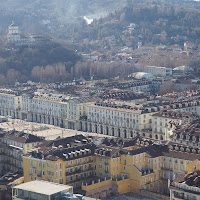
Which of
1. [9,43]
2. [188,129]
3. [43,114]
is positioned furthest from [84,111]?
[9,43]

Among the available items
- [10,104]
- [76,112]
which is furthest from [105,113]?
[10,104]

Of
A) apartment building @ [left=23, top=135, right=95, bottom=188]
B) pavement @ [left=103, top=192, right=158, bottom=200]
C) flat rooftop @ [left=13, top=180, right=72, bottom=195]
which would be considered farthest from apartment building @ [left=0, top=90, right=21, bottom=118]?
flat rooftop @ [left=13, top=180, right=72, bottom=195]

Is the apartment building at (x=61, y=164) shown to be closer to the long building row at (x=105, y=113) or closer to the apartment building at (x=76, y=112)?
the long building row at (x=105, y=113)

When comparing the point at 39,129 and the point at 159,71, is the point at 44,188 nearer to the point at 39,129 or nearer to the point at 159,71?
the point at 39,129

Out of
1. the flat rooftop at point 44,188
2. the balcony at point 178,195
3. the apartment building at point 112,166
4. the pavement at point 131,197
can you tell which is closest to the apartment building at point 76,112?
the apartment building at point 112,166

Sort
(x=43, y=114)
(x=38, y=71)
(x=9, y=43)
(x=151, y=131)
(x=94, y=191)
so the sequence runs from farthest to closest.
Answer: (x=9, y=43)
(x=38, y=71)
(x=43, y=114)
(x=151, y=131)
(x=94, y=191)

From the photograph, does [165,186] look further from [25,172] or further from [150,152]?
[25,172]
